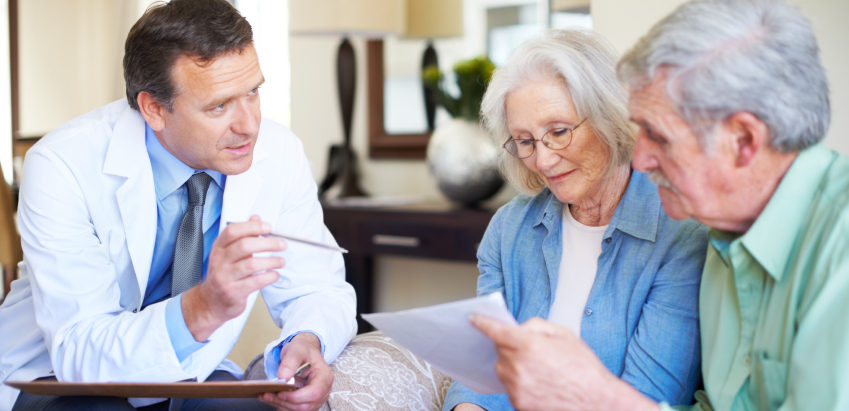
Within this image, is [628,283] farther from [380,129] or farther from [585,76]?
[380,129]

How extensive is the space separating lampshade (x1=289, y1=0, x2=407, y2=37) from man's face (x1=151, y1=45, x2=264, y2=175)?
1572 millimetres

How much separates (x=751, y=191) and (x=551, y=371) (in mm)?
363

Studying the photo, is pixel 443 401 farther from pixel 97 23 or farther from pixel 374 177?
pixel 97 23

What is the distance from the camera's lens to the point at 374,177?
12.9ft

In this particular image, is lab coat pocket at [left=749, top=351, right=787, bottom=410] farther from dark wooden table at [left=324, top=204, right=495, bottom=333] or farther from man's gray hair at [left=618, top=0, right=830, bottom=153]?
dark wooden table at [left=324, top=204, right=495, bottom=333]

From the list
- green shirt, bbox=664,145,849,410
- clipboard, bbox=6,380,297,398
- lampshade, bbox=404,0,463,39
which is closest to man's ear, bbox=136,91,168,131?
clipboard, bbox=6,380,297,398

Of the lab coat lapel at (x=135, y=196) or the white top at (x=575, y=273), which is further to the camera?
the lab coat lapel at (x=135, y=196)

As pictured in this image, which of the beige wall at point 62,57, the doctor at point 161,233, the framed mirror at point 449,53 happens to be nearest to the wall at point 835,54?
the doctor at point 161,233

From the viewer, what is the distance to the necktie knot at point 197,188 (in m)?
1.74

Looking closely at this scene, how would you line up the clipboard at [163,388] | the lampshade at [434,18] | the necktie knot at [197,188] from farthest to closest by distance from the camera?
the lampshade at [434,18]
the necktie knot at [197,188]
the clipboard at [163,388]

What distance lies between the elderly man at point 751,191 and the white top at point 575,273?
38 centimetres

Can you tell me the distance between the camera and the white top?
4.97 ft

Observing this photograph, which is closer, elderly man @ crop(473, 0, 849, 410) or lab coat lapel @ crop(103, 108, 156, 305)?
elderly man @ crop(473, 0, 849, 410)

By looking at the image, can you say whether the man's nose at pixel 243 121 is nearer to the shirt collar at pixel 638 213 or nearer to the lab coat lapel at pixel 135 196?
the lab coat lapel at pixel 135 196
